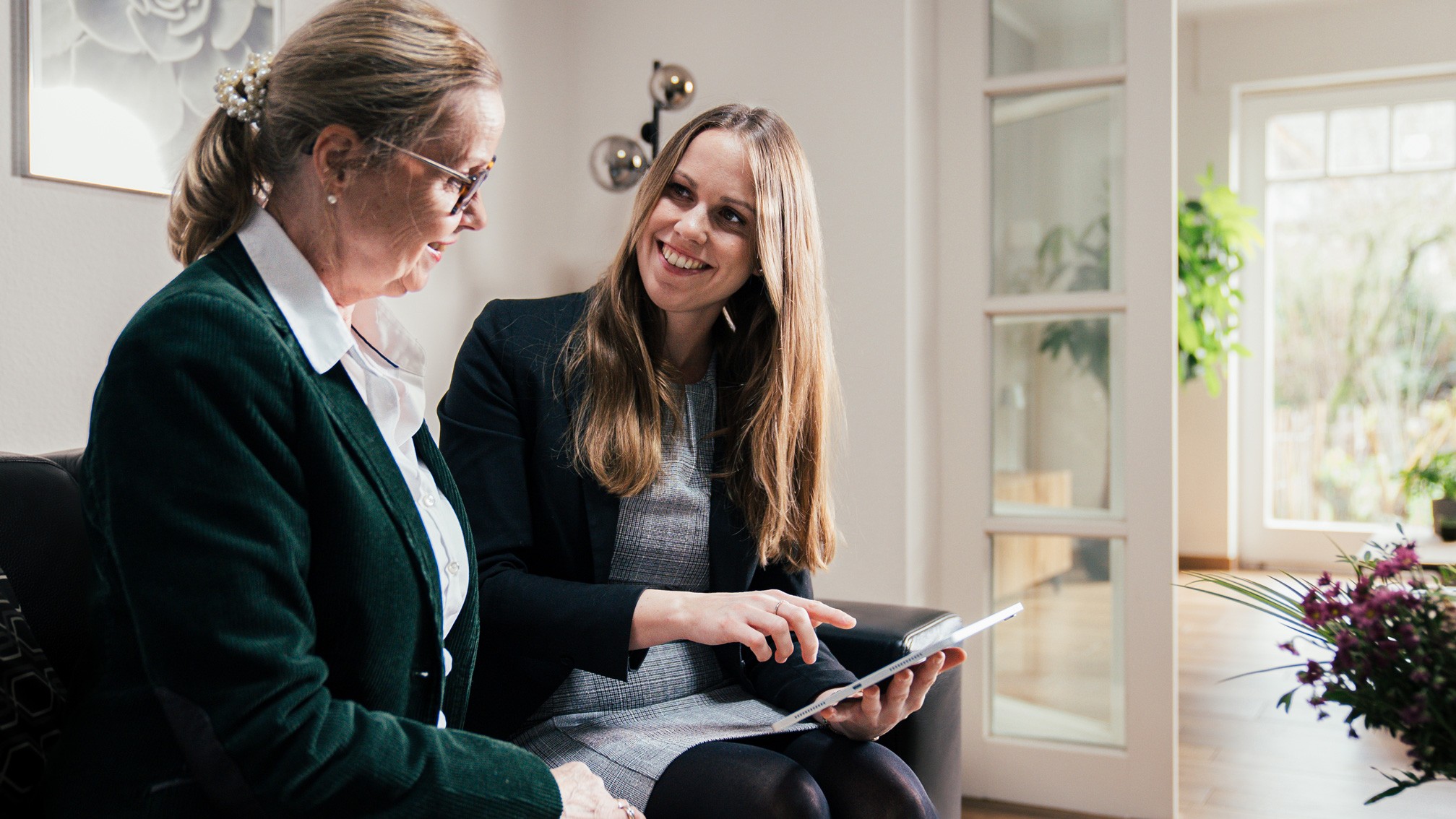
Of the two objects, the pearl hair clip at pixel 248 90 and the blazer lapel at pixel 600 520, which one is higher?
the pearl hair clip at pixel 248 90

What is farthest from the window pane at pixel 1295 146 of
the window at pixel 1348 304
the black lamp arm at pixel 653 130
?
the black lamp arm at pixel 653 130

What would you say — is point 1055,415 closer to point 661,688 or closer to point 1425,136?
point 661,688

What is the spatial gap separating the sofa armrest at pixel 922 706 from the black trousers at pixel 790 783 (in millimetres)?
278

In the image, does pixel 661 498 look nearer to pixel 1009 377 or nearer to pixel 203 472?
pixel 203 472

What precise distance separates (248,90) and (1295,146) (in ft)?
20.2

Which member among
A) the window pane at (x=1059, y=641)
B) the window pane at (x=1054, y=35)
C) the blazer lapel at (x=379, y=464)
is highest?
the window pane at (x=1054, y=35)

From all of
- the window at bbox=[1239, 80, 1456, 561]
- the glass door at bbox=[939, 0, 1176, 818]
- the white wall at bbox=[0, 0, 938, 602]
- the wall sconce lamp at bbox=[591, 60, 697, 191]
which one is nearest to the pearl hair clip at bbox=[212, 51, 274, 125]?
the white wall at bbox=[0, 0, 938, 602]

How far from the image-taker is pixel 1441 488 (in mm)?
4125

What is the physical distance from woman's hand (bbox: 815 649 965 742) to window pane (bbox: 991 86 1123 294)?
1.40 meters

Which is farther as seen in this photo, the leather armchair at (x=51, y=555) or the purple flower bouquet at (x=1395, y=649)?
the leather armchair at (x=51, y=555)

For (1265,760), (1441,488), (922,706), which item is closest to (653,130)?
(922,706)

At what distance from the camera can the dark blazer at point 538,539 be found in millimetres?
1306

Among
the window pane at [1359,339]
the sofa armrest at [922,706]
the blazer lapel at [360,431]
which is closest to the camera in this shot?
the blazer lapel at [360,431]

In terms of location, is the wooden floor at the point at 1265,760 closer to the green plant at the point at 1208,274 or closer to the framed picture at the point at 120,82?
the green plant at the point at 1208,274
